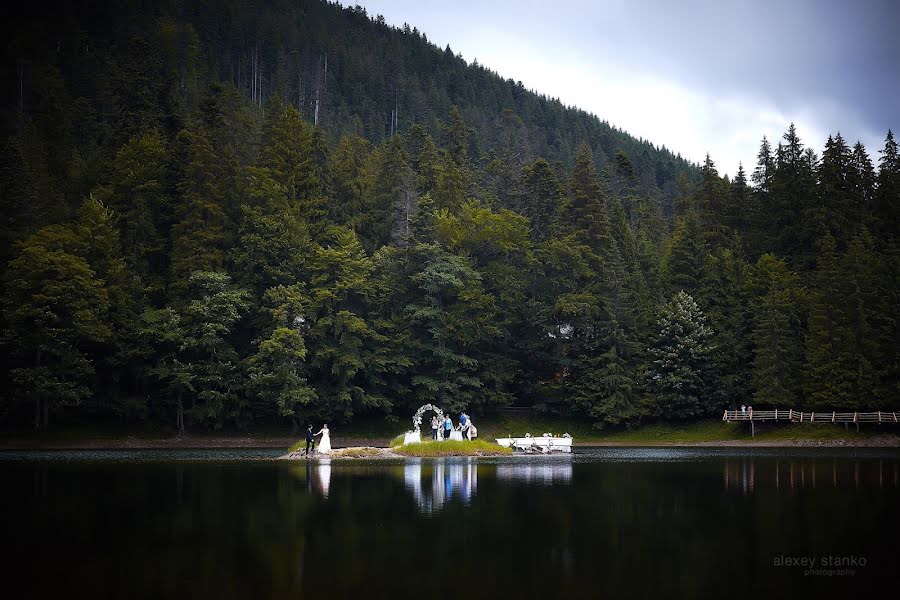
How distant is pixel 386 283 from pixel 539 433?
18752mm

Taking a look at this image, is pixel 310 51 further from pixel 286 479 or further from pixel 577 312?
pixel 286 479

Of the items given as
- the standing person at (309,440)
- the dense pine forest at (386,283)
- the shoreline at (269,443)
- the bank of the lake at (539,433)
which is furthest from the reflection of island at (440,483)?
the dense pine forest at (386,283)

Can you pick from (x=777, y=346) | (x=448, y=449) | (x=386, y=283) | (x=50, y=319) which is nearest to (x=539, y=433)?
(x=386, y=283)

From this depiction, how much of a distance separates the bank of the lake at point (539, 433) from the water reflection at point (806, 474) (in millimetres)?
20510

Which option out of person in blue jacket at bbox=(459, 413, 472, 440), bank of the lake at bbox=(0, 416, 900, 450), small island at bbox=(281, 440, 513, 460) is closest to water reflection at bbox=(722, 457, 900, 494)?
small island at bbox=(281, 440, 513, 460)

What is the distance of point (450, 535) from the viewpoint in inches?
828

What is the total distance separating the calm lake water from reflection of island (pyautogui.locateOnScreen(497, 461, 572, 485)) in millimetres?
332

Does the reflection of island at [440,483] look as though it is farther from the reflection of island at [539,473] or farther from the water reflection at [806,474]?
the water reflection at [806,474]

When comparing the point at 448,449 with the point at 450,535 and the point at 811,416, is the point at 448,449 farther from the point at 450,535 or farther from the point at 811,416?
the point at 450,535

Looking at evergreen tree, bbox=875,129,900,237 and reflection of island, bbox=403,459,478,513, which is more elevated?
evergreen tree, bbox=875,129,900,237

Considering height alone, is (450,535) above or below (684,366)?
below

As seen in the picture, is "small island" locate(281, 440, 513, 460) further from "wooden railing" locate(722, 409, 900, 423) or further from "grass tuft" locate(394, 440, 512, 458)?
"wooden railing" locate(722, 409, 900, 423)

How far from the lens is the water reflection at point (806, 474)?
3356 cm

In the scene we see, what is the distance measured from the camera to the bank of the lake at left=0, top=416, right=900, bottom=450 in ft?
222
